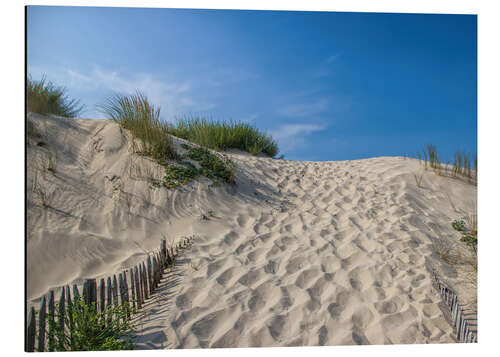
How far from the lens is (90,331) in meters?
2.09

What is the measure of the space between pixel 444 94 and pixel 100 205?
4.54 metres

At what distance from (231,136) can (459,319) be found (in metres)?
5.88

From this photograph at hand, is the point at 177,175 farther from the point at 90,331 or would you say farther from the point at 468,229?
the point at 468,229

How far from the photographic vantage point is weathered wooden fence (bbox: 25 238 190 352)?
1941mm

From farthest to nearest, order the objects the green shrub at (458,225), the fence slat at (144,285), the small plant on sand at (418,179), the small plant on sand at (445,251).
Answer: the small plant on sand at (418,179) → the green shrub at (458,225) → the small plant on sand at (445,251) → the fence slat at (144,285)

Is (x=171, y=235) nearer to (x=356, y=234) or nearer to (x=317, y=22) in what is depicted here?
(x=356, y=234)

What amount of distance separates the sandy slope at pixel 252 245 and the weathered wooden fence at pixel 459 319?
92 millimetres

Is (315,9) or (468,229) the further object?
(468,229)

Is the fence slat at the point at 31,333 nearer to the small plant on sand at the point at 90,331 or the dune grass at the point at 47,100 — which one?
the small plant on sand at the point at 90,331

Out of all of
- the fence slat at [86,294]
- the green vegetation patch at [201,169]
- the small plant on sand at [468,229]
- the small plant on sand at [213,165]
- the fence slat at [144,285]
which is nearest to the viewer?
the fence slat at [86,294]

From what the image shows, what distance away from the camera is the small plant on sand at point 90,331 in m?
2.00

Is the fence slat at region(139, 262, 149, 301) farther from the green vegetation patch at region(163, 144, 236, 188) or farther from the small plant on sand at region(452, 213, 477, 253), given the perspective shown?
the small plant on sand at region(452, 213, 477, 253)

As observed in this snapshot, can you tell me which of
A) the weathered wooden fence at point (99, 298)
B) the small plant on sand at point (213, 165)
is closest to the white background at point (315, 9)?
the weathered wooden fence at point (99, 298)

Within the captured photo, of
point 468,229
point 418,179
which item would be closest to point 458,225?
point 468,229
